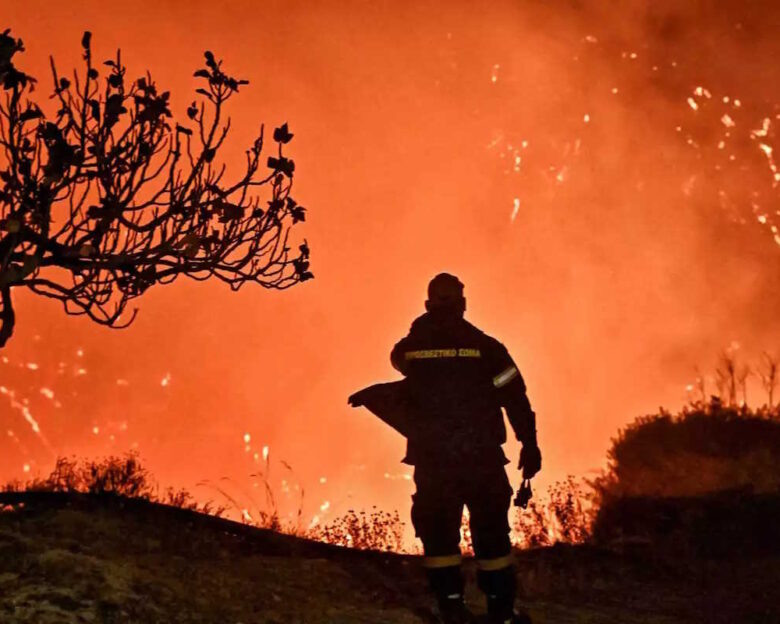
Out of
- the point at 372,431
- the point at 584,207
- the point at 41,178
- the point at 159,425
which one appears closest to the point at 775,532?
the point at 41,178

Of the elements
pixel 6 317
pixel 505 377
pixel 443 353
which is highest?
pixel 6 317

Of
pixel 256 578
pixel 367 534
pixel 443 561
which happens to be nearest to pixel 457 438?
pixel 443 561

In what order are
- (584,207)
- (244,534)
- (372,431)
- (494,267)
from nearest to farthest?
1. (244,534)
2. (584,207)
3. (494,267)
4. (372,431)

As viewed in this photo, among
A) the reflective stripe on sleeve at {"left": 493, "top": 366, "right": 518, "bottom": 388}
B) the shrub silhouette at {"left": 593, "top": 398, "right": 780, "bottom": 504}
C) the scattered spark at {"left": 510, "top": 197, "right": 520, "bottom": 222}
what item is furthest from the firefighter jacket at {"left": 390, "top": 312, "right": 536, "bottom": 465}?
the scattered spark at {"left": 510, "top": 197, "right": 520, "bottom": 222}

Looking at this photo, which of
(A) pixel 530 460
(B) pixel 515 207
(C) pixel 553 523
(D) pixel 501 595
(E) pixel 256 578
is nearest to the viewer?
(D) pixel 501 595

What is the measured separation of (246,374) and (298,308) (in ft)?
60.1

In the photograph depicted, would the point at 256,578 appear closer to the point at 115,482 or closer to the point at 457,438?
the point at 457,438

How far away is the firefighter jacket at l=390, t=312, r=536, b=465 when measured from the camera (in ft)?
24.0

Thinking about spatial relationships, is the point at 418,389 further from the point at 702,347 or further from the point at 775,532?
the point at 702,347

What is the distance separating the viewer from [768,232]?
156ft

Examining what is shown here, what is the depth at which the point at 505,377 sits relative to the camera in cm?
739

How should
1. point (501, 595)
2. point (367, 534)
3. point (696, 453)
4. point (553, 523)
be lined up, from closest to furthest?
point (501, 595) < point (367, 534) < point (553, 523) < point (696, 453)

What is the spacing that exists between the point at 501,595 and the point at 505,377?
62.4 inches

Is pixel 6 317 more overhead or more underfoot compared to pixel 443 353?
more overhead
